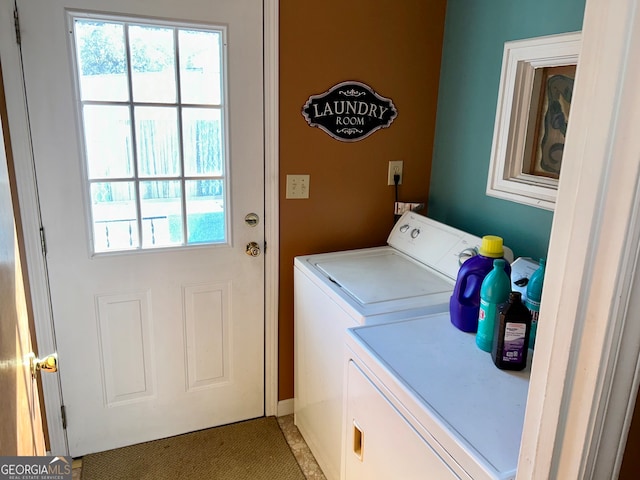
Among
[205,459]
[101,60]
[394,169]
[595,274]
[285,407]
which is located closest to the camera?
[595,274]

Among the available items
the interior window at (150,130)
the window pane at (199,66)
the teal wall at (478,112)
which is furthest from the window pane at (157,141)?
the teal wall at (478,112)

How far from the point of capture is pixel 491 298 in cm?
132

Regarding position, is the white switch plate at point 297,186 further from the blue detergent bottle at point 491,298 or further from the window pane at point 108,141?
the blue detergent bottle at point 491,298

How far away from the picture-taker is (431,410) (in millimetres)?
1102

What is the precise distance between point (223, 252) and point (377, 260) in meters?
0.69

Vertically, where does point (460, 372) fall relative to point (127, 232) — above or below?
below

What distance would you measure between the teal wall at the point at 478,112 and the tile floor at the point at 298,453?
1.25m

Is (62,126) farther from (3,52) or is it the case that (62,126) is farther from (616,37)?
(616,37)

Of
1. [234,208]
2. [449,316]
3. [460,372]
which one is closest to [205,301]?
[234,208]

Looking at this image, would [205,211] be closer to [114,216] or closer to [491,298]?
[114,216]

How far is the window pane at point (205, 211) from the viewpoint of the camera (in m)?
2.07

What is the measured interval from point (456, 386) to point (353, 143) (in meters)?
1.34

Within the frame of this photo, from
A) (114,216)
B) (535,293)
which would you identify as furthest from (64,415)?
(535,293)

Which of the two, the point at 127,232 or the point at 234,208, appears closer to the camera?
the point at 127,232
